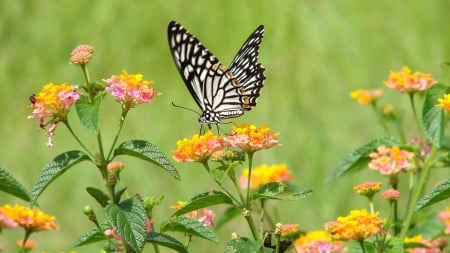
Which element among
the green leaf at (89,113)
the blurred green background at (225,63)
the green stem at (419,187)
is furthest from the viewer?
the blurred green background at (225,63)

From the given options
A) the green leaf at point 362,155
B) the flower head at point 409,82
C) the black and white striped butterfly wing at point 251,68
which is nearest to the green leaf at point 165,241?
the green leaf at point 362,155

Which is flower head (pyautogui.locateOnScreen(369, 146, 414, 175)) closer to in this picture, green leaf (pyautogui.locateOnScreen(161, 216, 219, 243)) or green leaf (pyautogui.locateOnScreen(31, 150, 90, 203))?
green leaf (pyautogui.locateOnScreen(161, 216, 219, 243))

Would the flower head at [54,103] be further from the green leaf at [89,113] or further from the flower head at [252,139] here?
the flower head at [252,139]

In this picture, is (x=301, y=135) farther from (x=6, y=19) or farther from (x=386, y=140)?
(x=386, y=140)

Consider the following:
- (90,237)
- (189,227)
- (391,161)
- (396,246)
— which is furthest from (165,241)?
(391,161)

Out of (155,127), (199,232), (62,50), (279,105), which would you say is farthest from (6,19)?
(199,232)

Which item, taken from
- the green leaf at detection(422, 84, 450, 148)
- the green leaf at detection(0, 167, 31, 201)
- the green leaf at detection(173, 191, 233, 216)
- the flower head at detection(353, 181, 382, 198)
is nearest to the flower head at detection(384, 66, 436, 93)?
the green leaf at detection(422, 84, 450, 148)
